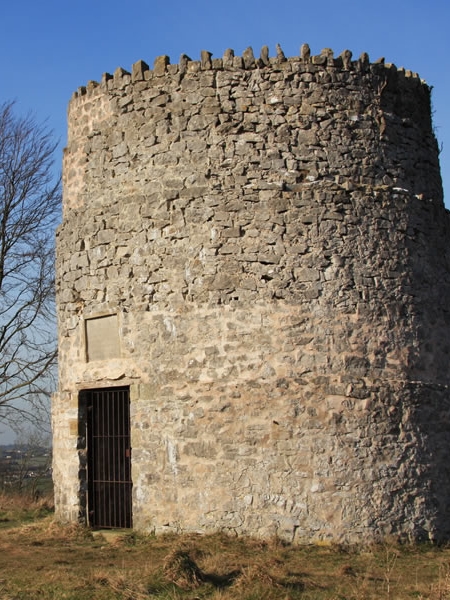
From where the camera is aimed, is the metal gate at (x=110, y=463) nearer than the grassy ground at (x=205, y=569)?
No

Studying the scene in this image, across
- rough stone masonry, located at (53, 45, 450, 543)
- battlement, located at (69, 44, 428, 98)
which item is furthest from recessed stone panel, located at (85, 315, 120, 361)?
battlement, located at (69, 44, 428, 98)

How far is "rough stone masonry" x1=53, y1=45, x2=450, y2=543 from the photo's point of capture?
9.15 m

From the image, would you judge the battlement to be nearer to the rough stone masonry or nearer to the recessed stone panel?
the rough stone masonry

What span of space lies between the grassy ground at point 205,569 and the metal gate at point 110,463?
43 centimetres

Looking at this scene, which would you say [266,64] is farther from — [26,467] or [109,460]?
[26,467]

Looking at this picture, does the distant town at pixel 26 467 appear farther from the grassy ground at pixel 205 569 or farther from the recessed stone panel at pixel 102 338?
the recessed stone panel at pixel 102 338

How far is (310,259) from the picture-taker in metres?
9.53

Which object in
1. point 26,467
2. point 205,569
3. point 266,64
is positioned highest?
point 266,64

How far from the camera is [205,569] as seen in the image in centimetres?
759

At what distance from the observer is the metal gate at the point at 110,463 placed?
1034cm

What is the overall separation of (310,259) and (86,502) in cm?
452

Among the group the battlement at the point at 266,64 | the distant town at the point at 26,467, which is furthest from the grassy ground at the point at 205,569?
the distant town at the point at 26,467

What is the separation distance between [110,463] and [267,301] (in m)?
3.22

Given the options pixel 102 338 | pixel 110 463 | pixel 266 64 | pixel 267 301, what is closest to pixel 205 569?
pixel 110 463
